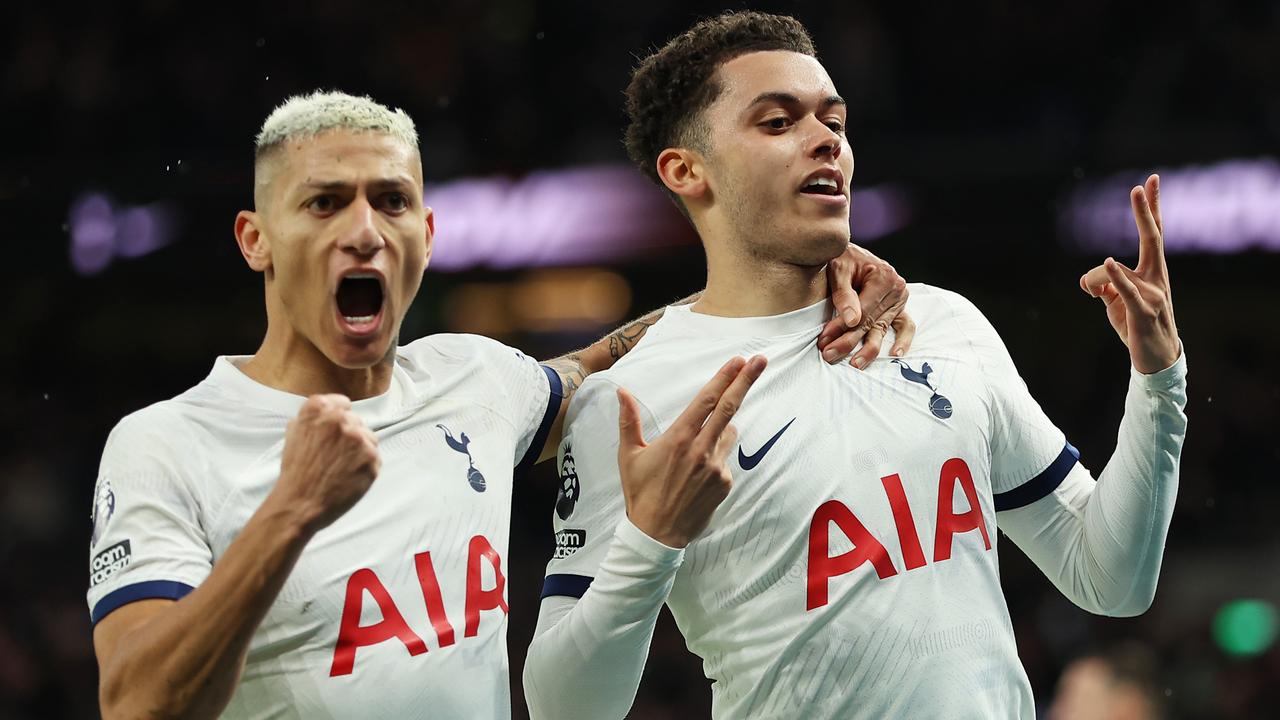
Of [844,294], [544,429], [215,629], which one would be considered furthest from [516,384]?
[215,629]

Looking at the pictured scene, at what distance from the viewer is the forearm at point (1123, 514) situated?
342 centimetres

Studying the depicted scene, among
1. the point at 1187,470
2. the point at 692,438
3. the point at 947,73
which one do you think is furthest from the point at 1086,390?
the point at 692,438

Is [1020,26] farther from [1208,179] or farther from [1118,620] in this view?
[1118,620]

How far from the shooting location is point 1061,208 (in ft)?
35.7

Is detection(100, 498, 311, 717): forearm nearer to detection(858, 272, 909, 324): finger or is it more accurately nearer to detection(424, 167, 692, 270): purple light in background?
detection(858, 272, 909, 324): finger

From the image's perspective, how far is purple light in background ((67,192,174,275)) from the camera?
12.2 m

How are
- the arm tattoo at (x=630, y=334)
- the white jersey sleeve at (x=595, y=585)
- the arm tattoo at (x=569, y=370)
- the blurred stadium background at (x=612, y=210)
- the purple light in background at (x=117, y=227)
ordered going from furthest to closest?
1. the purple light in background at (x=117, y=227)
2. the blurred stadium background at (x=612, y=210)
3. the arm tattoo at (x=630, y=334)
4. the arm tattoo at (x=569, y=370)
5. the white jersey sleeve at (x=595, y=585)

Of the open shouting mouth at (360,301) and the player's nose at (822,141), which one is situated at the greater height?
the player's nose at (822,141)

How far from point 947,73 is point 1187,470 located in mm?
3549

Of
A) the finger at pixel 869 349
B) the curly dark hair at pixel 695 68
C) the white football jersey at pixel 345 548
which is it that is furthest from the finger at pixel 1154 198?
the white football jersey at pixel 345 548

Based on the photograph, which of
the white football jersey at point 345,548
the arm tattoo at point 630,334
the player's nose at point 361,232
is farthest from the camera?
the arm tattoo at point 630,334

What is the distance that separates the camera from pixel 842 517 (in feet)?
11.1

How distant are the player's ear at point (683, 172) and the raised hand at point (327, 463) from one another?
1.51m

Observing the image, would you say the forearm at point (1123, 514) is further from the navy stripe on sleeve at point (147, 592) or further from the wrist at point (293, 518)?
the navy stripe on sleeve at point (147, 592)
